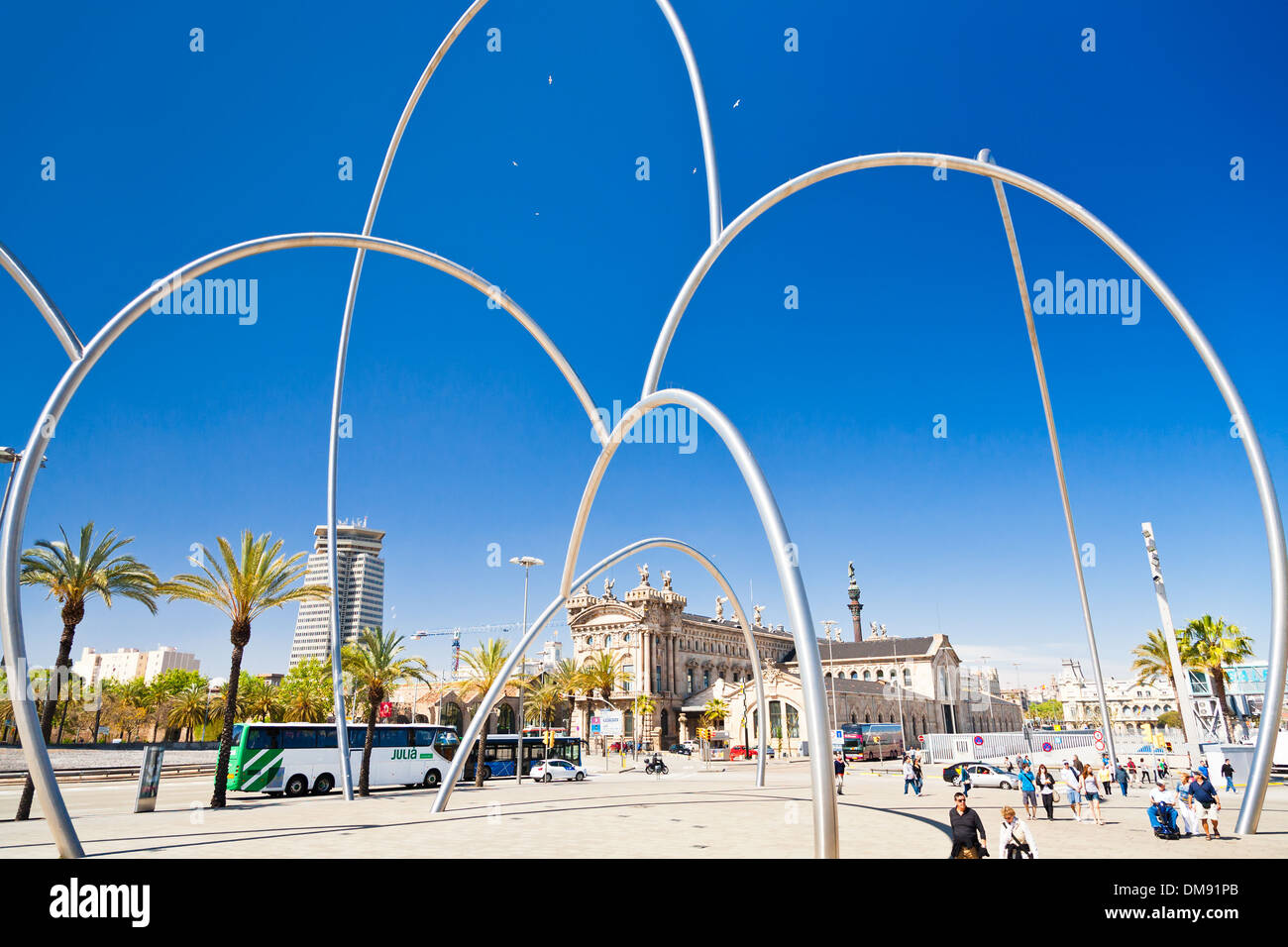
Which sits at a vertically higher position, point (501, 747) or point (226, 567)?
point (226, 567)

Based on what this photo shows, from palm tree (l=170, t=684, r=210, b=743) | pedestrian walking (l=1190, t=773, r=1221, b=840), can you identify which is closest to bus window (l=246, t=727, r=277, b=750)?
pedestrian walking (l=1190, t=773, r=1221, b=840)

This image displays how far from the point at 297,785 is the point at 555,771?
17.6 m

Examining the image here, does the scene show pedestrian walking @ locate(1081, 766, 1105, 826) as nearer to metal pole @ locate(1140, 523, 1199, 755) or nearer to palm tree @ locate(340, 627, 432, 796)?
metal pole @ locate(1140, 523, 1199, 755)

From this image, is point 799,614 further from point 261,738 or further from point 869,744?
point 869,744

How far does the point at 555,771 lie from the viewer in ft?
163

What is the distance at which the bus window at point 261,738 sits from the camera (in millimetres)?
35094

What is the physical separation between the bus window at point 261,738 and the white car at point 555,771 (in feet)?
58.2

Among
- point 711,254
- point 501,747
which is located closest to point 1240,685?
point 501,747

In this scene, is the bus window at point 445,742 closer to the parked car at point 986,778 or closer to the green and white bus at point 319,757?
the green and white bus at point 319,757

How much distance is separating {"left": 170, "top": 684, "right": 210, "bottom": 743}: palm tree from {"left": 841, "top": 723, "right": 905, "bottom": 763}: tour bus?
64.8m

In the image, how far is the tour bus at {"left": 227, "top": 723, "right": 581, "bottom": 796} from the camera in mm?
35062
